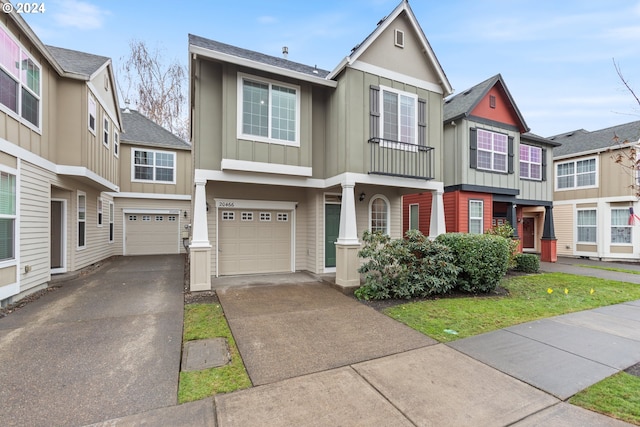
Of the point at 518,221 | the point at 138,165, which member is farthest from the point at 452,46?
the point at 138,165

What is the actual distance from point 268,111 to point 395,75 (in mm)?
3814

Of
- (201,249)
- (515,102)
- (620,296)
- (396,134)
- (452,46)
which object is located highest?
(452,46)

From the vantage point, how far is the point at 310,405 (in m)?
2.81

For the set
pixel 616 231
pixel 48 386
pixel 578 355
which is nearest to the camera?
pixel 48 386

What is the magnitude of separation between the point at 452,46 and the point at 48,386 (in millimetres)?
15320

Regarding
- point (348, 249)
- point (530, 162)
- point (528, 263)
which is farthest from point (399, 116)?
point (530, 162)

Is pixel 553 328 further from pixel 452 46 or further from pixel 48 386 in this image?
pixel 452 46

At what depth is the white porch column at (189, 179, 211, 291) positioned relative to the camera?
23.1ft

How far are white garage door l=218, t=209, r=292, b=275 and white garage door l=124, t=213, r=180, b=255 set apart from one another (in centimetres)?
760

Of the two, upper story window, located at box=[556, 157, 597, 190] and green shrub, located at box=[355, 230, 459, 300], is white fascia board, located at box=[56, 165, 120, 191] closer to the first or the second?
green shrub, located at box=[355, 230, 459, 300]

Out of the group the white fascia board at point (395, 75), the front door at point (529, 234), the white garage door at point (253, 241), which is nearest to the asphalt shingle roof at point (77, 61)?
the white garage door at point (253, 241)

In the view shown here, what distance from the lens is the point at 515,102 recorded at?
477 inches

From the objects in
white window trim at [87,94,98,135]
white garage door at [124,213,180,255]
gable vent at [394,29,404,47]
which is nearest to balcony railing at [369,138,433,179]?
gable vent at [394,29,404,47]
